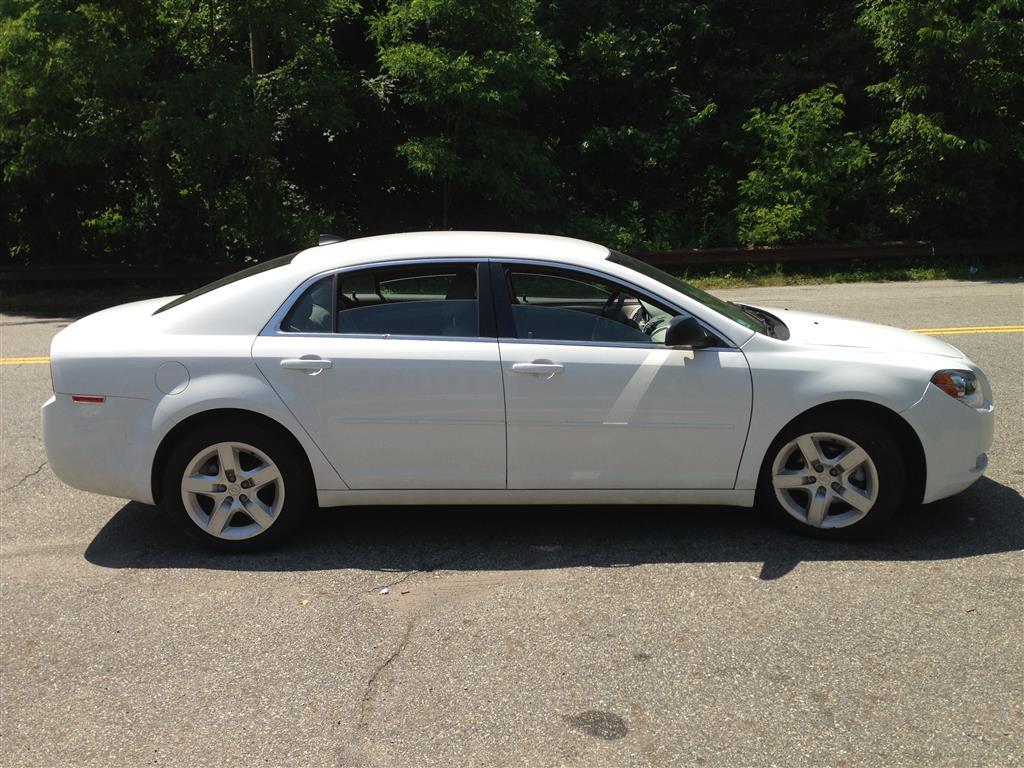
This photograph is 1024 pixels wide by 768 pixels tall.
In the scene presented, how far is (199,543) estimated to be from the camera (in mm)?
5047

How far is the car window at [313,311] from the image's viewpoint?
16.7 feet

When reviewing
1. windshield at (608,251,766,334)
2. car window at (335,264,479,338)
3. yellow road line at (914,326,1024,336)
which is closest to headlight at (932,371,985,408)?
windshield at (608,251,766,334)

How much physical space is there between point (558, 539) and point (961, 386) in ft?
6.98

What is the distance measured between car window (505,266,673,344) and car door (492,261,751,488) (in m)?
0.01

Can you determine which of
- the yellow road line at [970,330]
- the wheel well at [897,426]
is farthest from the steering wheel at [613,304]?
the yellow road line at [970,330]

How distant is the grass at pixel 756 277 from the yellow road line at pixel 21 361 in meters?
5.27

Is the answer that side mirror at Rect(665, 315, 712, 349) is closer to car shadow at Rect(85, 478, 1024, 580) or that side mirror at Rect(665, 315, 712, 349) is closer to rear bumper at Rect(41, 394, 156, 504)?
car shadow at Rect(85, 478, 1024, 580)

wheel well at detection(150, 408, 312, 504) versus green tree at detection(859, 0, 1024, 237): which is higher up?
green tree at detection(859, 0, 1024, 237)

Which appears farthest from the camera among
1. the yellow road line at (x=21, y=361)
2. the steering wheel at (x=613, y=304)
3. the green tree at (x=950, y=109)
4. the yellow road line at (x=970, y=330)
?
the green tree at (x=950, y=109)

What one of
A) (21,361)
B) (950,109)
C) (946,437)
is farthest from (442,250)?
(950,109)

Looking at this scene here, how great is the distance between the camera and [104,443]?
504 cm

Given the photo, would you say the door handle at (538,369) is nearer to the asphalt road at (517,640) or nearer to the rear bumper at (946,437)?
the asphalt road at (517,640)

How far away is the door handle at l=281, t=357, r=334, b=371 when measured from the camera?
4.94 metres

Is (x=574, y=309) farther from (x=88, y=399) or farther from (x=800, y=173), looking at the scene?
(x=800, y=173)
